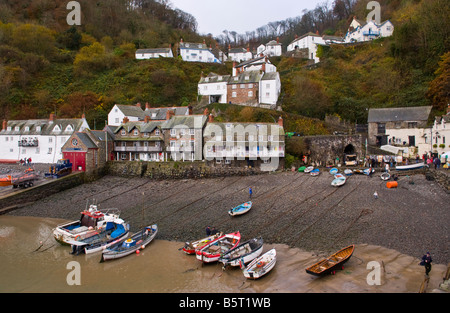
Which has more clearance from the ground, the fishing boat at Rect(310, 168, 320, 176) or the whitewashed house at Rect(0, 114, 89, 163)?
the whitewashed house at Rect(0, 114, 89, 163)

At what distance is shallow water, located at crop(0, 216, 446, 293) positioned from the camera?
13.6 metres

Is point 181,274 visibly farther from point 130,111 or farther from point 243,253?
point 130,111

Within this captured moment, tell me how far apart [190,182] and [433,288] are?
22759 mm

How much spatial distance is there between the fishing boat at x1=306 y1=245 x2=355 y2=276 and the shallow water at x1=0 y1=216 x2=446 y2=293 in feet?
1.30

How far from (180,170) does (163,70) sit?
3165 cm

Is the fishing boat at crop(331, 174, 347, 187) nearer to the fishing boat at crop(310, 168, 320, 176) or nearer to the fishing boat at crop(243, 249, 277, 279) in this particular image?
the fishing boat at crop(310, 168, 320, 176)

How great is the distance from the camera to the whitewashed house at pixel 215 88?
4909cm

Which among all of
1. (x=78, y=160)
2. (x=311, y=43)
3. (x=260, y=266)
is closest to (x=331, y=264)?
(x=260, y=266)

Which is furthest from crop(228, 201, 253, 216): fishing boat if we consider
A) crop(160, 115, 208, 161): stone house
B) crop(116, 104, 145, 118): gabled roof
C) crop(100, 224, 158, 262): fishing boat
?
crop(116, 104, 145, 118): gabled roof

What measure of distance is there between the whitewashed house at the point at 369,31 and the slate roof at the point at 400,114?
3400cm

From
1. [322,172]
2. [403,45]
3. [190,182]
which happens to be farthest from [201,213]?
[403,45]

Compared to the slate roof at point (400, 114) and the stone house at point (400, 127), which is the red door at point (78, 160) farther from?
the slate roof at point (400, 114)

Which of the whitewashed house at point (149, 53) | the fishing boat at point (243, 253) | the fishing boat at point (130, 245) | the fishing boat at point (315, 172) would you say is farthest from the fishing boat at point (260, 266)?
the whitewashed house at point (149, 53)
